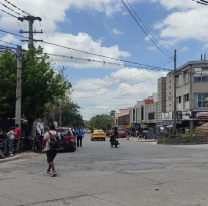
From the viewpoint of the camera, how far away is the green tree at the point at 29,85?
2122 cm

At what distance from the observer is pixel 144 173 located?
11.9 meters

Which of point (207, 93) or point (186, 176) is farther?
point (207, 93)

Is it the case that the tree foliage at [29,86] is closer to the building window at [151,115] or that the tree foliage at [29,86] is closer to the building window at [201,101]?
the building window at [201,101]

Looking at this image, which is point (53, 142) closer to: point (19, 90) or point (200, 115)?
point (19, 90)

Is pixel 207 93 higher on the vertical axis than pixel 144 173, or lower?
higher

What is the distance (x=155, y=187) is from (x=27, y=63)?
1486cm

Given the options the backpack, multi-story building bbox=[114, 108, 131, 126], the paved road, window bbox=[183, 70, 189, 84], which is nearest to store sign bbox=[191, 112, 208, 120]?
window bbox=[183, 70, 189, 84]

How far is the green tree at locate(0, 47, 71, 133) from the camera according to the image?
21219 mm

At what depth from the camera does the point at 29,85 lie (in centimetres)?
2114

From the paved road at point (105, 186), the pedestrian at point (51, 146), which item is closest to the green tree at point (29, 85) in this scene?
the paved road at point (105, 186)

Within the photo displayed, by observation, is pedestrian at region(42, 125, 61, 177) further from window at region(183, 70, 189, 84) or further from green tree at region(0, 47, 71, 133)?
window at region(183, 70, 189, 84)

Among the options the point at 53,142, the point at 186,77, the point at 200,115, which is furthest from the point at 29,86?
the point at 186,77

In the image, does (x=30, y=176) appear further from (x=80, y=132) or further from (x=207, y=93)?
(x=207, y=93)

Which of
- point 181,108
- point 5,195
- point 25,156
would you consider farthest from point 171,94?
point 5,195
